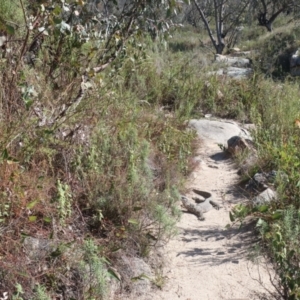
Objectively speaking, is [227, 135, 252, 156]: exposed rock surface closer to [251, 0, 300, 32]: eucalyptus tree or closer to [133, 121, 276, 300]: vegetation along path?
[133, 121, 276, 300]: vegetation along path

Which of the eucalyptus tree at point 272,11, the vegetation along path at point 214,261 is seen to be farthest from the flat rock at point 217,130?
the eucalyptus tree at point 272,11

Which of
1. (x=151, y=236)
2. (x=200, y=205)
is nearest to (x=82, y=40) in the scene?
(x=200, y=205)

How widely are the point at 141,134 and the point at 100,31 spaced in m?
1.10

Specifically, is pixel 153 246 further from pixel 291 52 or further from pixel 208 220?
pixel 291 52

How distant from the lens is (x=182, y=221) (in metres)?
4.30

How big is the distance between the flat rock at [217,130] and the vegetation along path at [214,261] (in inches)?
62.6

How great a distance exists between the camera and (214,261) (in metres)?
3.74

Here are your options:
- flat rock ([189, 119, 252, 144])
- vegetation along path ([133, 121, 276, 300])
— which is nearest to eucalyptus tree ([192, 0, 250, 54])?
flat rock ([189, 119, 252, 144])

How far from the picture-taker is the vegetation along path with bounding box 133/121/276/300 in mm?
3357

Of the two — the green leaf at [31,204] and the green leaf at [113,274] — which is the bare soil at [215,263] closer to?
the green leaf at [113,274]

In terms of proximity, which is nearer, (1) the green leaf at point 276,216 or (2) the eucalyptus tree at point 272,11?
(1) the green leaf at point 276,216

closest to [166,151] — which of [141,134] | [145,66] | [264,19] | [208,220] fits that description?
[141,134]

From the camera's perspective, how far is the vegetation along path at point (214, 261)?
3.36 m

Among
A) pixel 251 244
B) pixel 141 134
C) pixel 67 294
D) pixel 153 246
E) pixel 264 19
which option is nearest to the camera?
pixel 67 294
